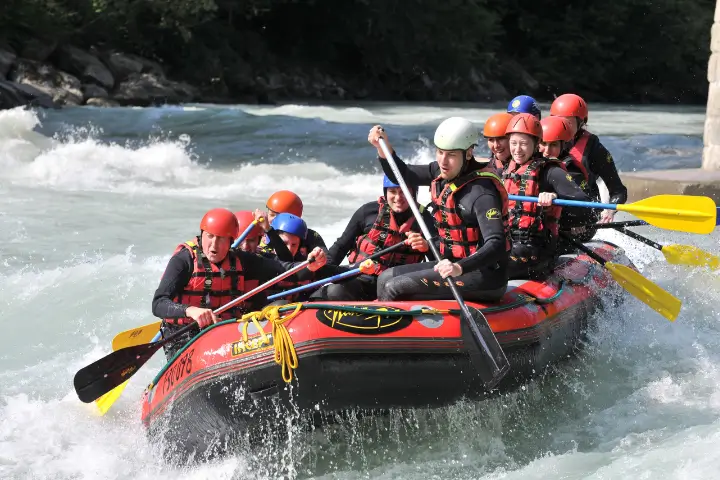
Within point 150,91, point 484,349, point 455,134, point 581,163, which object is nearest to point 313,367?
point 484,349

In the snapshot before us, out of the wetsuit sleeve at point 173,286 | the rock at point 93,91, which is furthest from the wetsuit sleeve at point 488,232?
the rock at point 93,91

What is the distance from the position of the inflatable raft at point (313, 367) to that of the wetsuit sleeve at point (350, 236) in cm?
92

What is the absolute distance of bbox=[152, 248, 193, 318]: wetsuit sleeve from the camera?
14.9ft

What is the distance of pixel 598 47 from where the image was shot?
3397 centimetres

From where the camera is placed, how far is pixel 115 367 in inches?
185

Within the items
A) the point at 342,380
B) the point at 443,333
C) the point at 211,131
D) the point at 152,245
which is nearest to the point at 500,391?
the point at 443,333

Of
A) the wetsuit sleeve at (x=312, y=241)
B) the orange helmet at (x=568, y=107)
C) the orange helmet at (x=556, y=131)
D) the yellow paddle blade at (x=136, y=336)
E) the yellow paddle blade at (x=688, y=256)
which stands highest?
the orange helmet at (x=568, y=107)

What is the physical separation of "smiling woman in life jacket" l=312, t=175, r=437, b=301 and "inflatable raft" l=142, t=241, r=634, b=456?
26.9 inches

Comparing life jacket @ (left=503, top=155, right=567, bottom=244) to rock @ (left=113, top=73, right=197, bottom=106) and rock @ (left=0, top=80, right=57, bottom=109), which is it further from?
rock @ (left=113, top=73, right=197, bottom=106)

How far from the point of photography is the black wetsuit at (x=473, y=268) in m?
4.48

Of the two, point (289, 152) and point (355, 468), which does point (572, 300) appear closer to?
point (355, 468)

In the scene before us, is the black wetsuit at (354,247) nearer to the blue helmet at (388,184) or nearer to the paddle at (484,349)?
the blue helmet at (388,184)

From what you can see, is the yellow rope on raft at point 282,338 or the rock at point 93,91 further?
the rock at point 93,91

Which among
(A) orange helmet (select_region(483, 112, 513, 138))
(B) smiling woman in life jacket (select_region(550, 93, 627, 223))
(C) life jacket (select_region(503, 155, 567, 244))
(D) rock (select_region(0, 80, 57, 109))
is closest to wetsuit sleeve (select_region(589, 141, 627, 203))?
(B) smiling woman in life jacket (select_region(550, 93, 627, 223))
